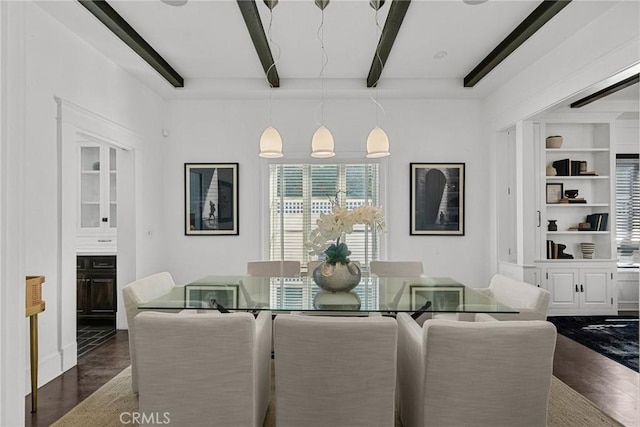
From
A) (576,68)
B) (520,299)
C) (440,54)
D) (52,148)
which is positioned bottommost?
(520,299)

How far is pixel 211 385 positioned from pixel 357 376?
2.24 ft

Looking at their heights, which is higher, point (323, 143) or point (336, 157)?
point (336, 157)

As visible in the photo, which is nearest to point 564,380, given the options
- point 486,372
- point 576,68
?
point 486,372

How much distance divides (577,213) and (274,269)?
161 inches

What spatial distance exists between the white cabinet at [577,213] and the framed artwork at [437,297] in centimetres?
274

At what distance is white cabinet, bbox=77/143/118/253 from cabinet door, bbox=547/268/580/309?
5.45 meters

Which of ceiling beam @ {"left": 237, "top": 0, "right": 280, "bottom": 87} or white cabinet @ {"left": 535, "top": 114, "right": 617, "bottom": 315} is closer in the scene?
ceiling beam @ {"left": 237, "top": 0, "right": 280, "bottom": 87}

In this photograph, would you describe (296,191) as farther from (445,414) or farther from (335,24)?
(445,414)

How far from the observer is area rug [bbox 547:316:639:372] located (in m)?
3.82

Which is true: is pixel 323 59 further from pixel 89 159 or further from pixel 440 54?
pixel 89 159

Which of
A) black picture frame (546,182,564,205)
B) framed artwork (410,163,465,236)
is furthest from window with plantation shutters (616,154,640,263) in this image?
framed artwork (410,163,465,236)

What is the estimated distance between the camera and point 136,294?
2662mm

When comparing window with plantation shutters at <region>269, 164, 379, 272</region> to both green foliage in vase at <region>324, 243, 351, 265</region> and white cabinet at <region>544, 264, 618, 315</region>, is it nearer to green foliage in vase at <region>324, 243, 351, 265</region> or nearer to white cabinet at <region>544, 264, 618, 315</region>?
white cabinet at <region>544, 264, 618, 315</region>

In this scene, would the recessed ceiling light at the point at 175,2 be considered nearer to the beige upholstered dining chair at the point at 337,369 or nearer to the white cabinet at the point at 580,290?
the beige upholstered dining chair at the point at 337,369
